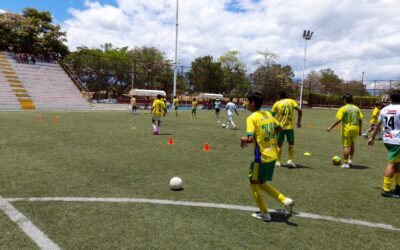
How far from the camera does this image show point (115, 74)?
183 feet

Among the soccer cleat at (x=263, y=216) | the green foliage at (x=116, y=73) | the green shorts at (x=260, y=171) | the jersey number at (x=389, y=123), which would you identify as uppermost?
the green foliage at (x=116, y=73)

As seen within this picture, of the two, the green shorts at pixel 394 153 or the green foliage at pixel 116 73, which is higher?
the green foliage at pixel 116 73

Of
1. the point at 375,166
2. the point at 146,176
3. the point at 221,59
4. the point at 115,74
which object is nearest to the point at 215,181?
the point at 146,176

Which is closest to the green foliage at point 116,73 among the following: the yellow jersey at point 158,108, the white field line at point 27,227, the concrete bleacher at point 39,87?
the concrete bleacher at point 39,87

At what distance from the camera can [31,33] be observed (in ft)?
135

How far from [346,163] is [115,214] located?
6.70 m

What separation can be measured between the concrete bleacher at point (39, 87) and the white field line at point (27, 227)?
28.8 m

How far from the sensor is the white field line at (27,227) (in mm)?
3676

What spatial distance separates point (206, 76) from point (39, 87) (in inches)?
1224

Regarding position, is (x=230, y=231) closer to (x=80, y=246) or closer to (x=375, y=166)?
(x=80, y=246)

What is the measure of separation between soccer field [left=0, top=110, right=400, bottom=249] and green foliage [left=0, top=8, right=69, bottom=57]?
123 ft

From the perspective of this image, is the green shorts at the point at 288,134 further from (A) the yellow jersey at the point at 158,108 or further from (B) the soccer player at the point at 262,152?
(A) the yellow jersey at the point at 158,108

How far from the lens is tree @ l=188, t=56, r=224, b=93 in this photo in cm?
5634

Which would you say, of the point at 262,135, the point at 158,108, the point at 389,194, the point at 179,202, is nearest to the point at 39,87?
the point at 158,108
